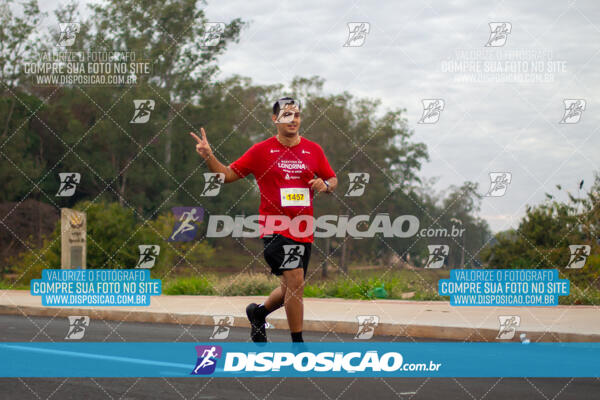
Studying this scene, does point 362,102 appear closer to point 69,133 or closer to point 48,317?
point 69,133

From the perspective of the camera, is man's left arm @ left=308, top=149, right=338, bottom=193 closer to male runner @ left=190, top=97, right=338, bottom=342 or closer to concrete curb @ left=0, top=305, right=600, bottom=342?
male runner @ left=190, top=97, right=338, bottom=342

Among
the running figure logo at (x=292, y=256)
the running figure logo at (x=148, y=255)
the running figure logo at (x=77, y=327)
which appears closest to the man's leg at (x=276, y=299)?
the running figure logo at (x=292, y=256)

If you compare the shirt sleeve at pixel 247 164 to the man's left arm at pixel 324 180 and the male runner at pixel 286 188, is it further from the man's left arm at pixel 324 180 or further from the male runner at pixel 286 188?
the man's left arm at pixel 324 180

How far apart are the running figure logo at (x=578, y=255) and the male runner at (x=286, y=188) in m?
10.1

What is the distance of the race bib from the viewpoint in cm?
730

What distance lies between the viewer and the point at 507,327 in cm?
1011

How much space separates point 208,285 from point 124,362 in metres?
11.5

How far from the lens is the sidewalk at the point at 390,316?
1026cm

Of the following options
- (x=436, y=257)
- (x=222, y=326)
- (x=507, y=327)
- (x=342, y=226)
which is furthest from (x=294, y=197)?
(x=342, y=226)

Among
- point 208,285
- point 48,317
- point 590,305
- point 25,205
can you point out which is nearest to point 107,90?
point 25,205

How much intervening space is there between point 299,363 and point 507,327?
143 inches

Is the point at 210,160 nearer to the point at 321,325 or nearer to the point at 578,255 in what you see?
the point at 321,325

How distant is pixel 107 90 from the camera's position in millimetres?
49062

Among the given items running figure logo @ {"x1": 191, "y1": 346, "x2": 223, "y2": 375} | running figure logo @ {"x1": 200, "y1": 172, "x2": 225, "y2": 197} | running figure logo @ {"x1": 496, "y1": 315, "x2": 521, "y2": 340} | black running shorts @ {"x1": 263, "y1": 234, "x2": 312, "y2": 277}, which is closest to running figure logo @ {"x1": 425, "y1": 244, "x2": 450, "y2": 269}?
running figure logo @ {"x1": 496, "y1": 315, "x2": 521, "y2": 340}
